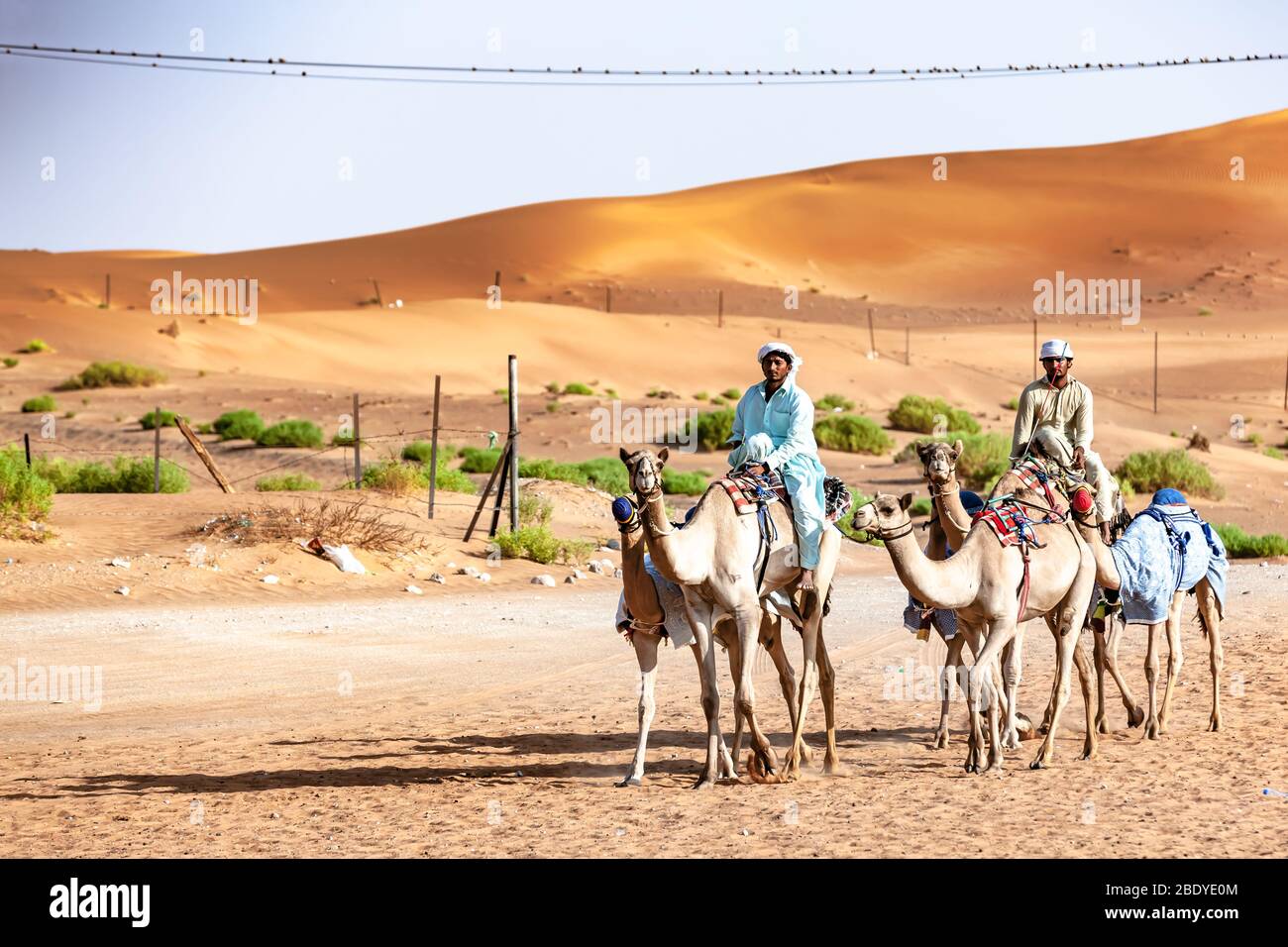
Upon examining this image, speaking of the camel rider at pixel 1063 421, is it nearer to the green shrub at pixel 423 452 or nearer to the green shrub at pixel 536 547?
the green shrub at pixel 536 547

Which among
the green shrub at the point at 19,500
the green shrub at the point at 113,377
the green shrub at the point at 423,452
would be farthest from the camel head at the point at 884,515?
the green shrub at the point at 113,377

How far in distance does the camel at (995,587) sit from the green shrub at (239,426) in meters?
28.5

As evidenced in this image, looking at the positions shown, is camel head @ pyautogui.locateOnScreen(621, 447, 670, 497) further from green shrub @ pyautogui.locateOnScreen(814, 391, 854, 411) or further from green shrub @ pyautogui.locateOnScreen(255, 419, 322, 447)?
green shrub @ pyautogui.locateOnScreen(814, 391, 854, 411)

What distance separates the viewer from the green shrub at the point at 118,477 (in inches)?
1076

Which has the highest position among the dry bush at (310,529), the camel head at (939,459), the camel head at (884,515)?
the camel head at (939,459)

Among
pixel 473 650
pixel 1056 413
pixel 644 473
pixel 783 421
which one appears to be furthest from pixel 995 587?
pixel 473 650

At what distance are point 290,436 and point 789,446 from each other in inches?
1068

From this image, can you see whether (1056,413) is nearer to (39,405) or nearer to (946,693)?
(946,693)

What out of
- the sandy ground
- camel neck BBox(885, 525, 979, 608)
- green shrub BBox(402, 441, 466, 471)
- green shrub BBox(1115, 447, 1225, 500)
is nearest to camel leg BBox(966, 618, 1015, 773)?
the sandy ground

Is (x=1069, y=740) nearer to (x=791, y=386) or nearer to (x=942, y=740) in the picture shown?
(x=942, y=740)

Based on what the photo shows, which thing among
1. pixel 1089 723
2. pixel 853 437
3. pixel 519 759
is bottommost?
pixel 519 759

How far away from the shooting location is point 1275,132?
12400 cm

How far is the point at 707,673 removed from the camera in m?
9.66
